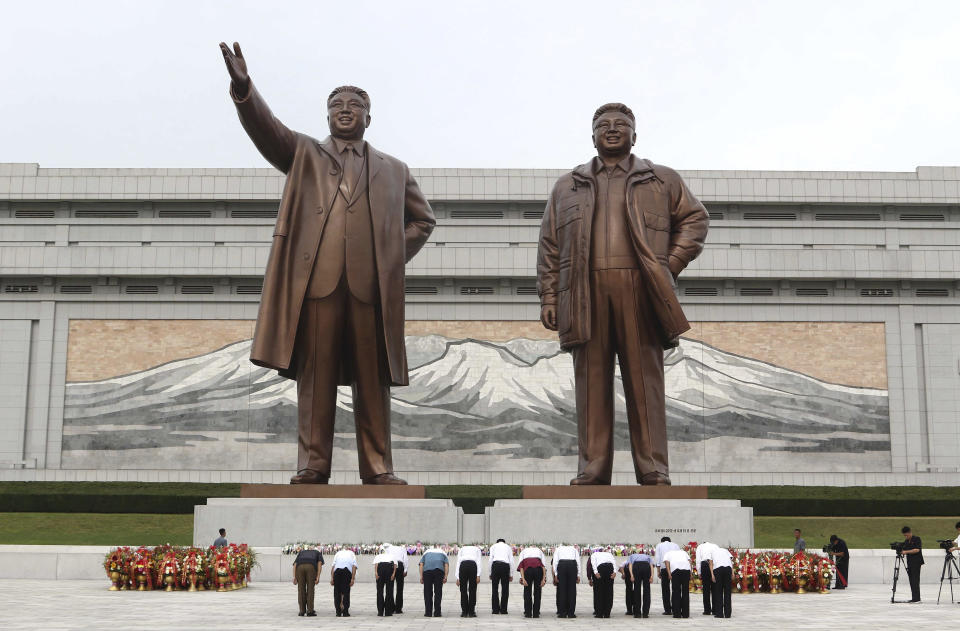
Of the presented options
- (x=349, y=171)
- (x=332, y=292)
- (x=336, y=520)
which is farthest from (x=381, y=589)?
(x=349, y=171)

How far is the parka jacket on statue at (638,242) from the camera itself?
10.7 metres

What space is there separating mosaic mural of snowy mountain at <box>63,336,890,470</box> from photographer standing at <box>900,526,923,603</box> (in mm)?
17797

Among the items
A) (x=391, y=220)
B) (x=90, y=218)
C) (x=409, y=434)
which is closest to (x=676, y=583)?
(x=391, y=220)

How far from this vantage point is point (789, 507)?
23.3 meters

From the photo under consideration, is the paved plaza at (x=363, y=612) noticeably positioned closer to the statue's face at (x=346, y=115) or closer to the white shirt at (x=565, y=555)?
the white shirt at (x=565, y=555)

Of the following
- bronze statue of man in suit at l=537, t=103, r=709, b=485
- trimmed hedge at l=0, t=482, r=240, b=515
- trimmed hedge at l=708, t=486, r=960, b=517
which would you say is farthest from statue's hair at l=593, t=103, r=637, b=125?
trimmed hedge at l=0, t=482, r=240, b=515

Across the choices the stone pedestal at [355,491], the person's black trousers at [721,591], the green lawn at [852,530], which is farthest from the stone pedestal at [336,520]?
the green lawn at [852,530]

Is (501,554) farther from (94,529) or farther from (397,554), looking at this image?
(94,529)

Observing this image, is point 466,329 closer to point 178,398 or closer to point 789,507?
point 178,398

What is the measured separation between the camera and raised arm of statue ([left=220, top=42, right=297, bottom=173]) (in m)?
9.60

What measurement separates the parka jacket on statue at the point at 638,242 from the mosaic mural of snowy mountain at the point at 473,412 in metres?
18.1

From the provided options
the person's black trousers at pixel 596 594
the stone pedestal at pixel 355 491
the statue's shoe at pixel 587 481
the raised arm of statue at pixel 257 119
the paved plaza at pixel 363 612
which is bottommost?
the paved plaza at pixel 363 612

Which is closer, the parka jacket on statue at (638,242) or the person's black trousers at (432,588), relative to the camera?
the person's black trousers at (432,588)

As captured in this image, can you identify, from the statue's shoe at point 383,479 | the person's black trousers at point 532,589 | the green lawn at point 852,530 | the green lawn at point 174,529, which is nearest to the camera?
the person's black trousers at point 532,589
